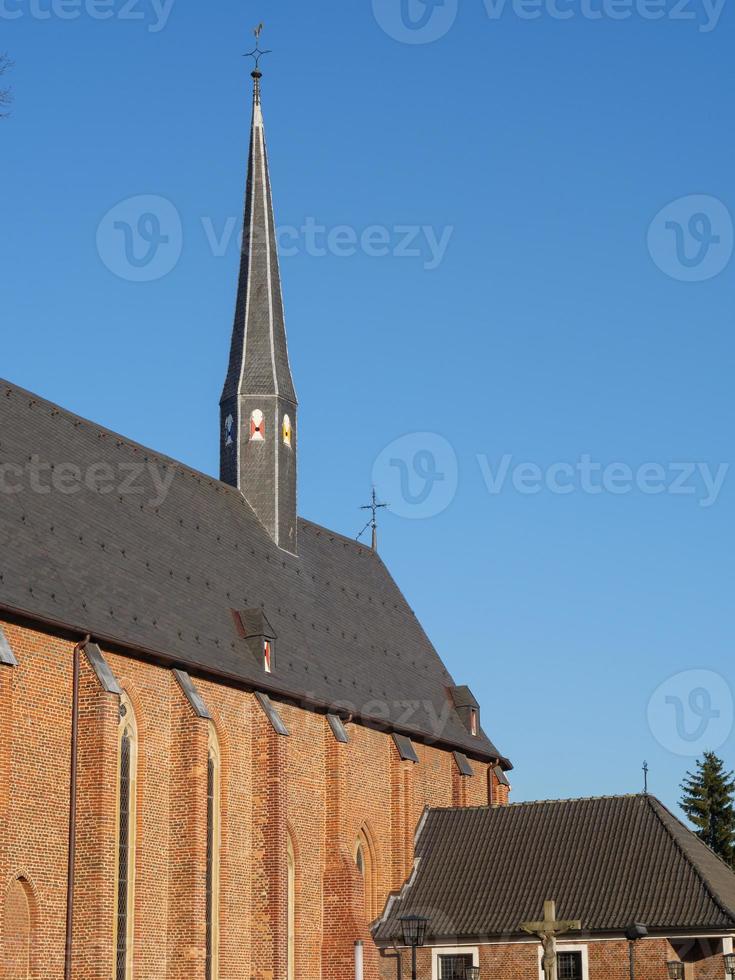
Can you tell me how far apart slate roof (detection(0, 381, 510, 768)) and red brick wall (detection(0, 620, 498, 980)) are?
33.3 inches

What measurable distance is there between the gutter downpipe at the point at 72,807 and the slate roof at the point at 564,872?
12.6m

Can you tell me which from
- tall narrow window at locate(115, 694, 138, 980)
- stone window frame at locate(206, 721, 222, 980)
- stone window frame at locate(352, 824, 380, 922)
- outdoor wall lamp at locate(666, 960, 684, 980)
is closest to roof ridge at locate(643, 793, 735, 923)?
outdoor wall lamp at locate(666, 960, 684, 980)

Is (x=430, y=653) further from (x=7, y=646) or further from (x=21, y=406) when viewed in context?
(x=7, y=646)

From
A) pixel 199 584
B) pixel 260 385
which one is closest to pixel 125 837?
pixel 199 584

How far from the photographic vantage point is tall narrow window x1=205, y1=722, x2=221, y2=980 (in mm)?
35625

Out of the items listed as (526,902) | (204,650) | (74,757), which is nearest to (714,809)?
(526,902)

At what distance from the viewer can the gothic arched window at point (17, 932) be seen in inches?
1156

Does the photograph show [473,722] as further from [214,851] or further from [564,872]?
[214,851]

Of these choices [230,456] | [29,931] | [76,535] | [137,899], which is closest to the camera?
[29,931]

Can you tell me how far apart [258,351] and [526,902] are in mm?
17606

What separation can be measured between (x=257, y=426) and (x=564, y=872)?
1519cm

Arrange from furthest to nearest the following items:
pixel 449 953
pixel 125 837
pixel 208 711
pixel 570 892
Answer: pixel 570 892 → pixel 449 953 → pixel 208 711 → pixel 125 837

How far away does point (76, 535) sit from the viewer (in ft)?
117

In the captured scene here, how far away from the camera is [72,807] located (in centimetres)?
3144
